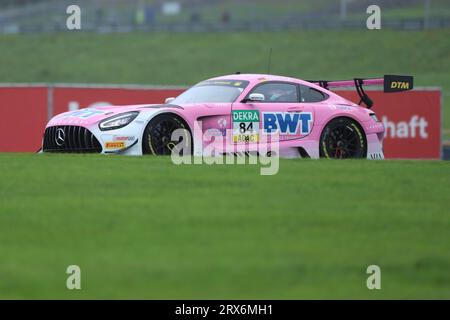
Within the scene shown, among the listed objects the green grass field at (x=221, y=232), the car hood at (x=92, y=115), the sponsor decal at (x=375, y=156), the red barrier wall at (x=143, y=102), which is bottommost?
the green grass field at (x=221, y=232)

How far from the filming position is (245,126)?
45.3ft

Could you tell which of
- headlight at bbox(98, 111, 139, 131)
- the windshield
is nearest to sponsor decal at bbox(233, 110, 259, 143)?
the windshield

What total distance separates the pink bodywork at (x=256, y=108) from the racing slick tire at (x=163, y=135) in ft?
0.22

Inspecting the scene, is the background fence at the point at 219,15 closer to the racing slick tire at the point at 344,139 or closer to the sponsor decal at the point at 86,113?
the racing slick tire at the point at 344,139

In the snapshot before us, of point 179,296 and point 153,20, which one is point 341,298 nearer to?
point 179,296

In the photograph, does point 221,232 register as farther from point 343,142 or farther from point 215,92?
point 343,142

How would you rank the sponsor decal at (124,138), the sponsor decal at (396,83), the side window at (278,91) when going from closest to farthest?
1. the sponsor decal at (124,138)
2. the side window at (278,91)
3. the sponsor decal at (396,83)

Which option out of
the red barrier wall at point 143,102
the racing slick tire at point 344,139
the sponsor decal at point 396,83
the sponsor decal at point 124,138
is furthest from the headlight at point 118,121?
the red barrier wall at point 143,102

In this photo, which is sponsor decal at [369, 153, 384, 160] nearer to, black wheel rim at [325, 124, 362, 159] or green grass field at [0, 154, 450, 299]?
black wheel rim at [325, 124, 362, 159]

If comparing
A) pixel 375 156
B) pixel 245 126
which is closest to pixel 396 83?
pixel 375 156

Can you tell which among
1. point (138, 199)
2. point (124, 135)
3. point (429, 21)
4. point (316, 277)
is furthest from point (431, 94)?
point (429, 21)

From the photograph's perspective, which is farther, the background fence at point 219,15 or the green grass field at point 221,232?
the background fence at point 219,15

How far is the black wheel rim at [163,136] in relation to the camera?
43.1 ft

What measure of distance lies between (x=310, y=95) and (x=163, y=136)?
263cm
